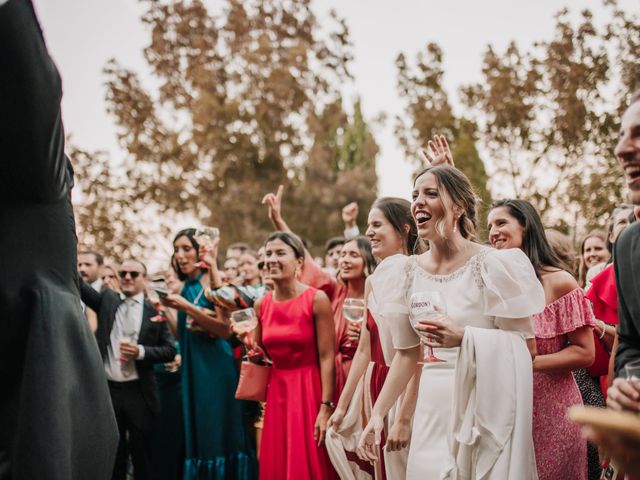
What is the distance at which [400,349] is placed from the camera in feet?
12.0

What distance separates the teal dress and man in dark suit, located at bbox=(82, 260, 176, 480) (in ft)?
1.44

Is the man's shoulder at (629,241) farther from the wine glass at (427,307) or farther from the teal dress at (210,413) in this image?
the teal dress at (210,413)

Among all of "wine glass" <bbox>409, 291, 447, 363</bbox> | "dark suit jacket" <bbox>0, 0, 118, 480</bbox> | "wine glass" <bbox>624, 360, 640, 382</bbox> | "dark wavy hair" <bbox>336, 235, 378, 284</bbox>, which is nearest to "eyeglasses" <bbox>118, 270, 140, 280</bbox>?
"dark wavy hair" <bbox>336, 235, 378, 284</bbox>

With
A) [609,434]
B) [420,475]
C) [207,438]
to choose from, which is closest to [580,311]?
[420,475]

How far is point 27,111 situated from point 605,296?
3.87 meters

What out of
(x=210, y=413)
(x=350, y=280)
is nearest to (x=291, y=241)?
(x=350, y=280)

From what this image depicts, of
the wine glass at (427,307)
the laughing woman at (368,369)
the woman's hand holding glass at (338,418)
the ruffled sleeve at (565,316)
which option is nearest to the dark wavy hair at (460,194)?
the wine glass at (427,307)

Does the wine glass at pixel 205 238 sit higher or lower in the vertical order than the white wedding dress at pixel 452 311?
higher

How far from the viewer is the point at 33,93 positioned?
63.3 inches

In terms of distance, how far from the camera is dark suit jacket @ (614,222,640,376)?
225cm

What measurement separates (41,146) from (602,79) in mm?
14841

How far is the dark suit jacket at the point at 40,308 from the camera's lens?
5.38 ft

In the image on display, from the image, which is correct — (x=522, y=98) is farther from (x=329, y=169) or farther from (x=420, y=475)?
(x=420, y=475)

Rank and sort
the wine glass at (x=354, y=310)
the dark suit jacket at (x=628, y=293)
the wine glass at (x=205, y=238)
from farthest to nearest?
the wine glass at (x=205, y=238) < the wine glass at (x=354, y=310) < the dark suit jacket at (x=628, y=293)
